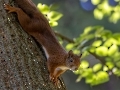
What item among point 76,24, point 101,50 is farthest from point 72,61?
point 76,24

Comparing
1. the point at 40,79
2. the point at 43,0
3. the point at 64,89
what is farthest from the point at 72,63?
the point at 43,0

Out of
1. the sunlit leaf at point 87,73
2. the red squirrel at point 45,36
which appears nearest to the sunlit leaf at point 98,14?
the sunlit leaf at point 87,73

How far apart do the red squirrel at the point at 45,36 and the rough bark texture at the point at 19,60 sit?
0.16 ft

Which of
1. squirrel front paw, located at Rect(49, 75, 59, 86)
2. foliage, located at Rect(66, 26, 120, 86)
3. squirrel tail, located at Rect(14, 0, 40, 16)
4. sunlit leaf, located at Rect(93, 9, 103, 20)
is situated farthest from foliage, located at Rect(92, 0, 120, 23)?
squirrel front paw, located at Rect(49, 75, 59, 86)

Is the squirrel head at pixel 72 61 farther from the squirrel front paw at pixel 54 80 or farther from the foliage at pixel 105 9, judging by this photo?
the foliage at pixel 105 9

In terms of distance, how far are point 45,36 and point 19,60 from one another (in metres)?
0.46

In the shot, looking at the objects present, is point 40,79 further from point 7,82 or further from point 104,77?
point 104,77

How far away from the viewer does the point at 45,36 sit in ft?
7.64

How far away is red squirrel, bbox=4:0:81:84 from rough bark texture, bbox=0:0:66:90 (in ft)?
0.16

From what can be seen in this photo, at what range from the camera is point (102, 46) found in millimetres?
3086

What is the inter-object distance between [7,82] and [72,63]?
65cm

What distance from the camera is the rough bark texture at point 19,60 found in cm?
186

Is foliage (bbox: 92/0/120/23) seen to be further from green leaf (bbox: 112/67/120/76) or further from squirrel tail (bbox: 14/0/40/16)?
squirrel tail (bbox: 14/0/40/16)

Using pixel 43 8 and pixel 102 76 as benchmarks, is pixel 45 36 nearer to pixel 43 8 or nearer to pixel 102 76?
pixel 43 8
